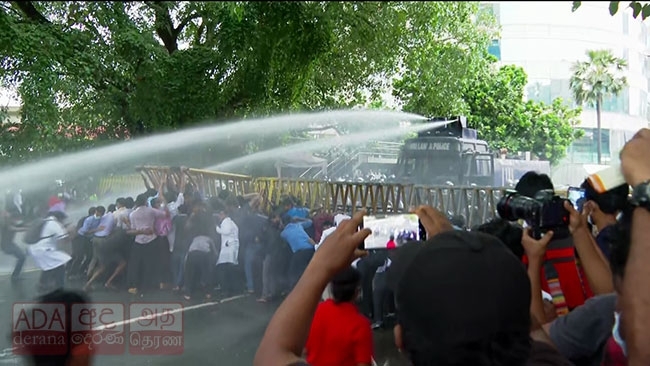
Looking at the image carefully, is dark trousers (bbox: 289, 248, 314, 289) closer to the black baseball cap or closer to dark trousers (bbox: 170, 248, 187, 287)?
dark trousers (bbox: 170, 248, 187, 287)

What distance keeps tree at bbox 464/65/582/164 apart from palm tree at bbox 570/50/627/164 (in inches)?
3.3

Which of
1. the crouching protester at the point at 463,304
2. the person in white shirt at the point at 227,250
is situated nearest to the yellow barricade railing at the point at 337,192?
the person in white shirt at the point at 227,250

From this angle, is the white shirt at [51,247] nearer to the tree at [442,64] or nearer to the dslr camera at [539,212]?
the tree at [442,64]

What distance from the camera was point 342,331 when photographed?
2.50 meters

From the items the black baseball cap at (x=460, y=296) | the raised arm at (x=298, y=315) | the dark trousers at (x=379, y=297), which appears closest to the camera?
the black baseball cap at (x=460, y=296)

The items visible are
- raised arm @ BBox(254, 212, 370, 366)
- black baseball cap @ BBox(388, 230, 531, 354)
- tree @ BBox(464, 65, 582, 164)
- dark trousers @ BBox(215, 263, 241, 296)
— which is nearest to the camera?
black baseball cap @ BBox(388, 230, 531, 354)

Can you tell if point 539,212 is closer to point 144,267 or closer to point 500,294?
point 500,294

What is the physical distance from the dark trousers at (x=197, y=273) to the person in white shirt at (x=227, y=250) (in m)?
0.06

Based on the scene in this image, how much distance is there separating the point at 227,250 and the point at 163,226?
312 mm

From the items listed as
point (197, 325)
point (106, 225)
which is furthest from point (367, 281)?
point (106, 225)

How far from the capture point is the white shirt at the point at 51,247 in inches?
119

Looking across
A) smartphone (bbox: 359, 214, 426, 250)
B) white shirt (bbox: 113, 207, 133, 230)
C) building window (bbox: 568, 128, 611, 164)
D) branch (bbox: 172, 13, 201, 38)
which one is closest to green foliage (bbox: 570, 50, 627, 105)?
building window (bbox: 568, 128, 611, 164)

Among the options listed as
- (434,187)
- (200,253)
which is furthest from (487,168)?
(200,253)

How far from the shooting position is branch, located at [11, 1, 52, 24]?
259cm
